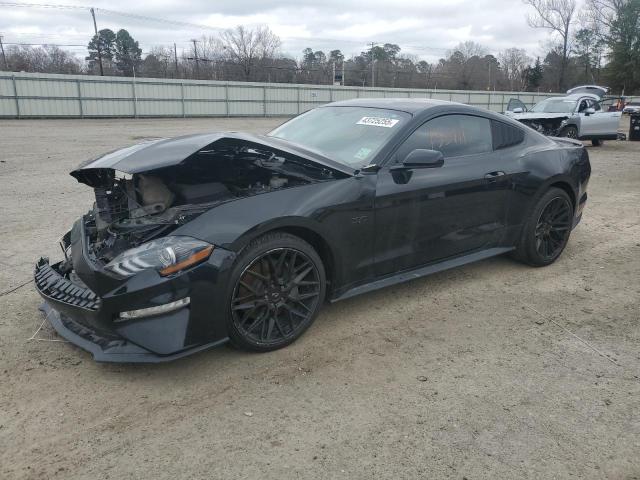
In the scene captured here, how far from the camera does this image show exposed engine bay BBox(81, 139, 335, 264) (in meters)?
3.18

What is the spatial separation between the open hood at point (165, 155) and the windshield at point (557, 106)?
15943 millimetres

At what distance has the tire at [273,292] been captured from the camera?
3.20m

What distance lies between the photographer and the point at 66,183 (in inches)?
367

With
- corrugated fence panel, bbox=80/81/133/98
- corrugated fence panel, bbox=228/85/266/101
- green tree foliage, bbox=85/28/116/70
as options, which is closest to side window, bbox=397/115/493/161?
corrugated fence panel, bbox=80/81/133/98

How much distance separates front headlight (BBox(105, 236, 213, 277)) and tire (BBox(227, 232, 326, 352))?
0.26 meters

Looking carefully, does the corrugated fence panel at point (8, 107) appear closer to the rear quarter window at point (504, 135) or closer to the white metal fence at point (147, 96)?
the white metal fence at point (147, 96)

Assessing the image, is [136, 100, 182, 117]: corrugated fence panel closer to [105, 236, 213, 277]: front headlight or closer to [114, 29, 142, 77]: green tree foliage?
[105, 236, 213, 277]: front headlight

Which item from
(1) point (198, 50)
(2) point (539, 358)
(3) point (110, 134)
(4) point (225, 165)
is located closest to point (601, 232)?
(2) point (539, 358)

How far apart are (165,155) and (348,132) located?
1584mm

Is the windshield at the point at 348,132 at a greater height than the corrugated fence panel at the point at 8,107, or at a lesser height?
lesser

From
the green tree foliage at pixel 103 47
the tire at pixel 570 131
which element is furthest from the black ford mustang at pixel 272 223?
the green tree foliage at pixel 103 47

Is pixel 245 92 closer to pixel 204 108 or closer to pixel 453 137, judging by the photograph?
pixel 204 108

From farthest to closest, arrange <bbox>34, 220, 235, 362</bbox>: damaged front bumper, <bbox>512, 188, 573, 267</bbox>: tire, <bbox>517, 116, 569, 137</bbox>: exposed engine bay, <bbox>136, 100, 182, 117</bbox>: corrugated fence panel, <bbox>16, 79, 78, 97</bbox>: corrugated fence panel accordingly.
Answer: <bbox>136, 100, 182, 117</bbox>: corrugated fence panel, <bbox>16, 79, 78, 97</bbox>: corrugated fence panel, <bbox>517, 116, 569, 137</bbox>: exposed engine bay, <bbox>512, 188, 573, 267</bbox>: tire, <bbox>34, 220, 235, 362</bbox>: damaged front bumper

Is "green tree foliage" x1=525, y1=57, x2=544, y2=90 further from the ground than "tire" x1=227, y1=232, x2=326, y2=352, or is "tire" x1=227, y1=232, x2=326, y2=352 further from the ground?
"green tree foliage" x1=525, y1=57, x2=544, y2=90
